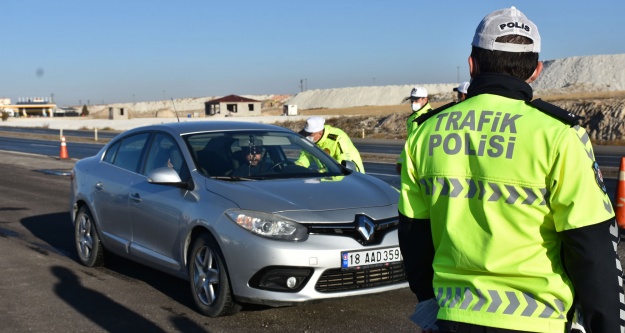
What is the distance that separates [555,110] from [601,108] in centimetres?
3824

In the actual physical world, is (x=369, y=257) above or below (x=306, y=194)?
below

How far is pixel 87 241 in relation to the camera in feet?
27.4

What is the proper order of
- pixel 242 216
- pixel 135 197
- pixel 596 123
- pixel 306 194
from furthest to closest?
pixel 596 123, pixel 135 197, pixel 306 194, pixel 242 216

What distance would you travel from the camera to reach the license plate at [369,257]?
19.5 ft

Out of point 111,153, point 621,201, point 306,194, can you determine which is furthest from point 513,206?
point 621,201

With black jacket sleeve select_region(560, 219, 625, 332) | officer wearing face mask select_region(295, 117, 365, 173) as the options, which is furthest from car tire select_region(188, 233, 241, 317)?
black jacket sleeve select_region(560, 219, 625, 332)

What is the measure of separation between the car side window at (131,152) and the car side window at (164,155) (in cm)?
21

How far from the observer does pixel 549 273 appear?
93.5 inches

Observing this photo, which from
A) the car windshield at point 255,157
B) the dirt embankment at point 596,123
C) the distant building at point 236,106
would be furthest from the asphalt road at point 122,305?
the distant building at point 236,106

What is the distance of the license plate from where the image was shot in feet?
19.5

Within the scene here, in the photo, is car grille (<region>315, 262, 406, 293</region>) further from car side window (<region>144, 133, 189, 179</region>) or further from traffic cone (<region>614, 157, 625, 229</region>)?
traffic cone (<region>614, 157, 625, 229</region>)

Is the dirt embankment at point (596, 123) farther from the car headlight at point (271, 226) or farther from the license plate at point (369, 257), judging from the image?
the car headlight at point (271, 226)

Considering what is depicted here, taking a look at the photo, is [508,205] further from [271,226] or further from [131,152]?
[131,152]

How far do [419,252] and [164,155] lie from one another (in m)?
5.04
